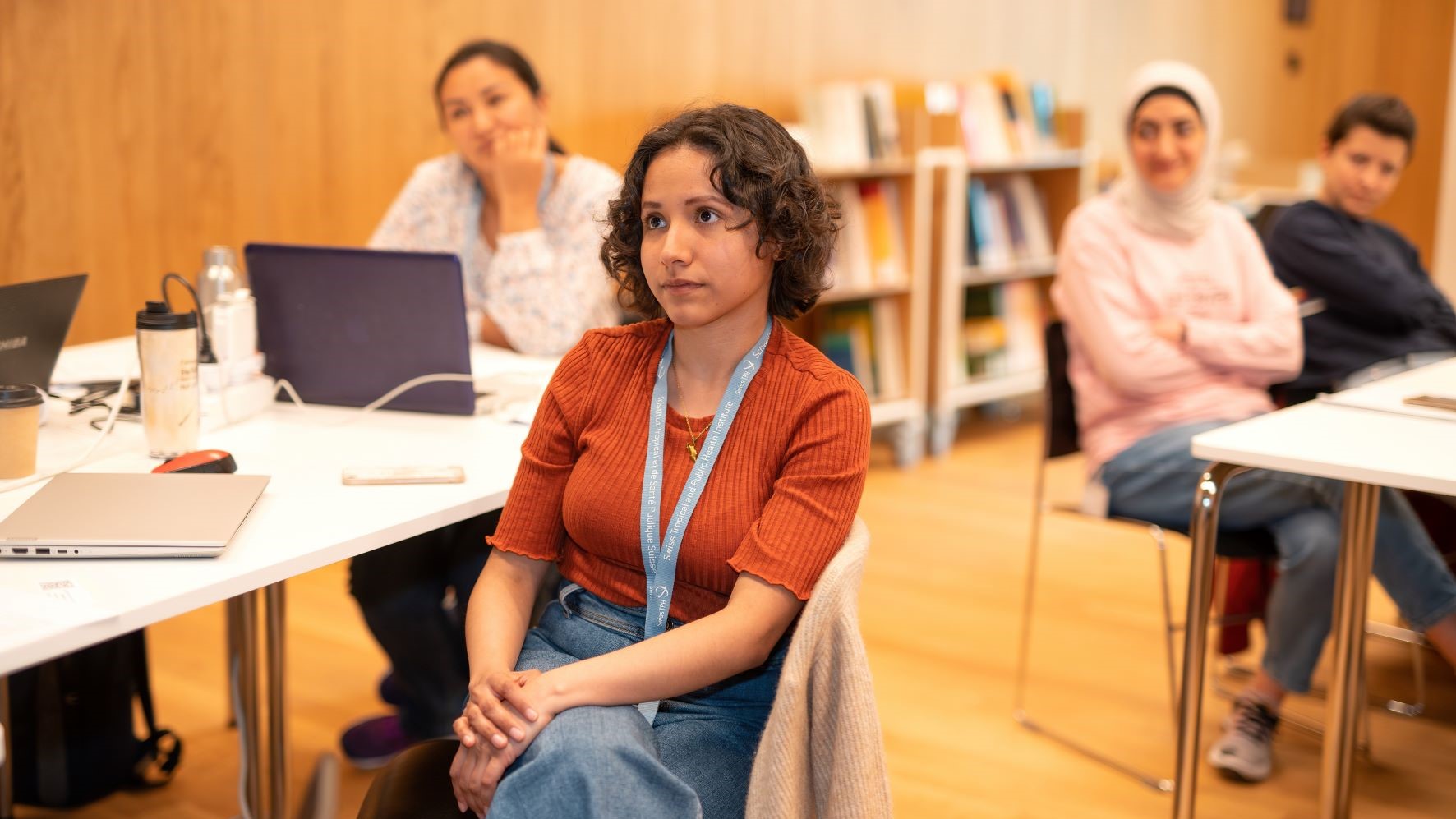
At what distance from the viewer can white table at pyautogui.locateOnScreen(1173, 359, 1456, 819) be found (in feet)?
6.14

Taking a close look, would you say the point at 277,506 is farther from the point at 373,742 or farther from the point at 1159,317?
the point at 1159,317

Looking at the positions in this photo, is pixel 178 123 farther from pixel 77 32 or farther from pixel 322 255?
pixel 322 255

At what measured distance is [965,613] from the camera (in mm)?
3475

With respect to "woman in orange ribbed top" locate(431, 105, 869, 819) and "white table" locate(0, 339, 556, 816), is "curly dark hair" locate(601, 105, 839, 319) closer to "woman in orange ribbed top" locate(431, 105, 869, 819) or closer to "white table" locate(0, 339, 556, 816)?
"woman in orange ribbed top" locate(431, 105, 869, 819)

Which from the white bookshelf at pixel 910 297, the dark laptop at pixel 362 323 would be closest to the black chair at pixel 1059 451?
the dark laptop at pixel 362 323

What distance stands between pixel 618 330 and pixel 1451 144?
172 inches

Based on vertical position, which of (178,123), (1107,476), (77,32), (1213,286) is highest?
(77,32)

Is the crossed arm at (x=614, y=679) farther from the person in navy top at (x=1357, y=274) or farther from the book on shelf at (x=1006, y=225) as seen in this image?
the book on shelf at (x=1006, y=225)

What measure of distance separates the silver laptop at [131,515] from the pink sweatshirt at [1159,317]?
173cm

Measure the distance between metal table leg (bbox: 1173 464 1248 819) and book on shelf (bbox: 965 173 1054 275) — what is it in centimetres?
316

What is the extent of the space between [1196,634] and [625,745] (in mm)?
1097

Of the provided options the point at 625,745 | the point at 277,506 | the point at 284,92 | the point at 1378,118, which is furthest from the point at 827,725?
the point at 284,92

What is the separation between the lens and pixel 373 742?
2635mm

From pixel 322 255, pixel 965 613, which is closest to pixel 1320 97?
pixel 965 613
